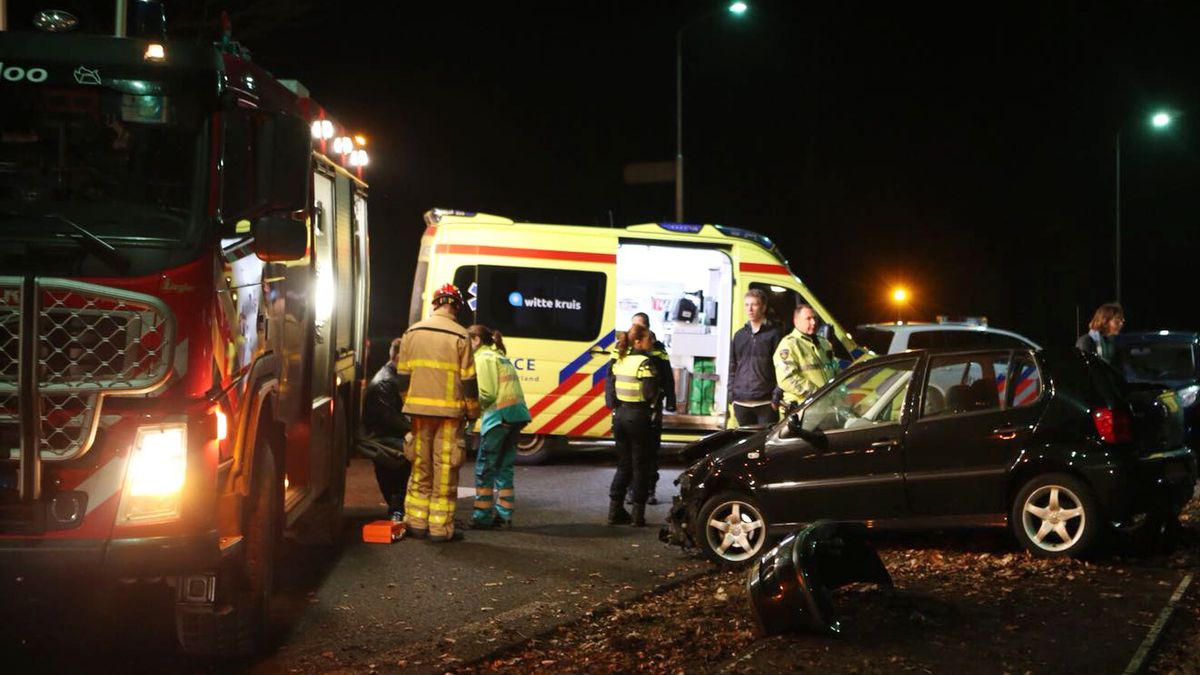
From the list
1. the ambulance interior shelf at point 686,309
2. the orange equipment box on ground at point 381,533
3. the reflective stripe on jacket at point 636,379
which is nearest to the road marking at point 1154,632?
the reflective stripe on jacket at point 636,379

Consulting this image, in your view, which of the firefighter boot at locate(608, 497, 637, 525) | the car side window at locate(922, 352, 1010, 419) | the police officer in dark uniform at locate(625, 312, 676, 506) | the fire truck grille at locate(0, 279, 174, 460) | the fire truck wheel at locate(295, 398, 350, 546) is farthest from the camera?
the police officer in dark uniform at locate(625, 312, 676, 506)

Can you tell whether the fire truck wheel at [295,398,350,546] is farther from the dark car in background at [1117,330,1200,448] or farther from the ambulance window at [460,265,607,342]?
the dark car in background at [1117,330,1200,448]

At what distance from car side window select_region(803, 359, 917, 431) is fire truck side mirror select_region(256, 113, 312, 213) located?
14.4 ft

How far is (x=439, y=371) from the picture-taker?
30.5 ft

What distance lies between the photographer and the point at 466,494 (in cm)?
1244

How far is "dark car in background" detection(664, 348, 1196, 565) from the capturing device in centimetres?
816

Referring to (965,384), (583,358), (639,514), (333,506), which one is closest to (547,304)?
(583,358)

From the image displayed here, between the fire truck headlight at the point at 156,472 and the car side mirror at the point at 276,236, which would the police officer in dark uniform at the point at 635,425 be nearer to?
the car side mirror at the point at 276,236

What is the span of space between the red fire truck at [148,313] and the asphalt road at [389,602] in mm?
346

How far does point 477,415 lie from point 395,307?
30.5 m

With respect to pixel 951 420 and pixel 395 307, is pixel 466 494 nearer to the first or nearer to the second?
pixel 951 420

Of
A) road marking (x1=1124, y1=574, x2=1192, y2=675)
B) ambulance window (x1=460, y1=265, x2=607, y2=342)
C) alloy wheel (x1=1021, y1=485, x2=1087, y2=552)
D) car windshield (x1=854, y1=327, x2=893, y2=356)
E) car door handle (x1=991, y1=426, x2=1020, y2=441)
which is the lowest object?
road marking (x1=1124, y1=574, x2=1192, y2=675)

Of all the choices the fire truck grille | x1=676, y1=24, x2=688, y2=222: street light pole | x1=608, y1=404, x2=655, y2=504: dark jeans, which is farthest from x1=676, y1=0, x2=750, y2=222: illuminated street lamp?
the fire truck grille

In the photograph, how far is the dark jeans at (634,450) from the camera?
10.7 meters
